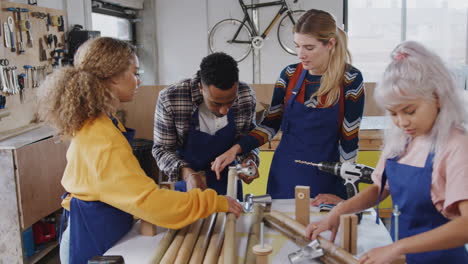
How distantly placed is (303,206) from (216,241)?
1.22 feet

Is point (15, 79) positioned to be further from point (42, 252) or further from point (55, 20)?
point (42, 252)

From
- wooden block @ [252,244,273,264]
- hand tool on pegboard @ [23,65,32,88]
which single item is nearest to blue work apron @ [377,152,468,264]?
wooden block @ [252,244,273,264]

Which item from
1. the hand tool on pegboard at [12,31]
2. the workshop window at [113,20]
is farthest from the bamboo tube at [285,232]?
the workshop window at [113,20]

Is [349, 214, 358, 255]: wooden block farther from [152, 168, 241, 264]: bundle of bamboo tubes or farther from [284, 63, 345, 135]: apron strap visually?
[284, 63, 345, 135]: apron strap

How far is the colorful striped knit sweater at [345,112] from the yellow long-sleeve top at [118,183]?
0.84m

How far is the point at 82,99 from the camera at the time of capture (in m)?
1.54

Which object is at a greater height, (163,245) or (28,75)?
(28,75)

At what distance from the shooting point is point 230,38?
6.74m

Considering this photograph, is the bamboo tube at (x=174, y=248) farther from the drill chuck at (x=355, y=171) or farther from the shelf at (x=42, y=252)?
the shelf at (x=42, y=252)

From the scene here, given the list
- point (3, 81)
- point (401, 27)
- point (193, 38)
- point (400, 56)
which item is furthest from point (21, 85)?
point (401, 27)

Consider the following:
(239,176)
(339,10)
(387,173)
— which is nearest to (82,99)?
(239,176)

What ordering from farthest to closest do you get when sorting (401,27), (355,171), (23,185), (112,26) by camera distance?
(401,27) → (112,26) → (23,185) → (355,171)

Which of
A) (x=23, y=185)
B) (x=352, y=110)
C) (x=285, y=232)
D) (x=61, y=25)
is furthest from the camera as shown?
(x=61, y=25)

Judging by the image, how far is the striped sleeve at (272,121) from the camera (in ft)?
7.71
